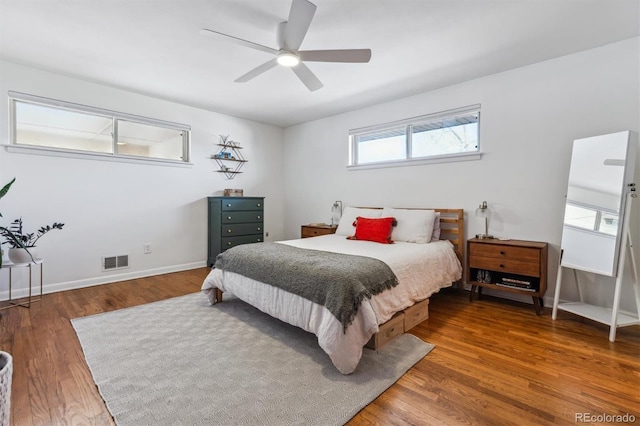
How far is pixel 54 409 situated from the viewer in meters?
1.53

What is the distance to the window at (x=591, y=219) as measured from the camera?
8.02 feet

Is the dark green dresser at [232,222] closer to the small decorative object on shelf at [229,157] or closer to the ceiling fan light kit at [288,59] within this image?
the small decorative object on shelf at [229,157]

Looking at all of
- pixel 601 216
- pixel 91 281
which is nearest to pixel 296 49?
pixel 601 216

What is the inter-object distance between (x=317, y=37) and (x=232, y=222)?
3.01m

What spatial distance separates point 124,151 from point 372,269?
384 centimetres

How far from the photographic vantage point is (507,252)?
2941mm

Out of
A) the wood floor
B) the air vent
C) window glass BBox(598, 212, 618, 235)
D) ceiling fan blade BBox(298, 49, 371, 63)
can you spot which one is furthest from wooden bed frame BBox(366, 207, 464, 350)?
the air vent

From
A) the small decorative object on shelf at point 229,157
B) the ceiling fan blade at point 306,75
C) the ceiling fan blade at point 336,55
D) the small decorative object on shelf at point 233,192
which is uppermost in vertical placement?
the ceiling fan blade at point 336,55

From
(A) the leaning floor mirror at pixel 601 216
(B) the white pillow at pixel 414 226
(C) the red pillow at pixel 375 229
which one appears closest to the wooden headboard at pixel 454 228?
(B) the white pillow at pixel 414 226

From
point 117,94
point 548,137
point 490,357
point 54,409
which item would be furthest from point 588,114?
point 117,94

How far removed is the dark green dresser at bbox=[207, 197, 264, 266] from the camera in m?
4.59

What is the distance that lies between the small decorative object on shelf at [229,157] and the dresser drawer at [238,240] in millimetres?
1135

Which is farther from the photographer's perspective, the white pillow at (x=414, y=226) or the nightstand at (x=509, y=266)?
the white pillow at (x=414, y=226)

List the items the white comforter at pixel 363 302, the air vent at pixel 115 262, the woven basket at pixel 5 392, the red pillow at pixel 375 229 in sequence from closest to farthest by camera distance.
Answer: the woven basket at pixel 5 392 → the white comforter at pixel 363 302 → the red pillow at pixel 375 229 → the air vent at pixel 115 262
